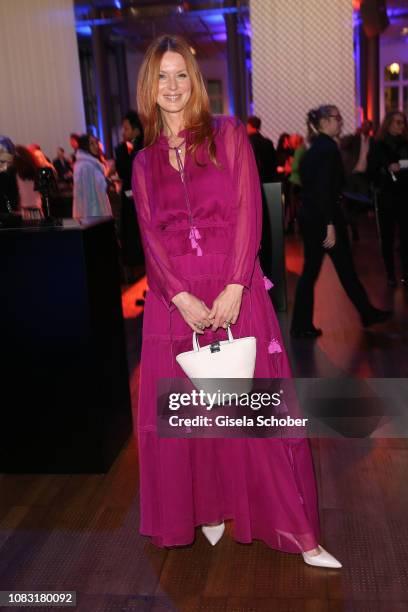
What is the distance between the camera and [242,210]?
1814mm

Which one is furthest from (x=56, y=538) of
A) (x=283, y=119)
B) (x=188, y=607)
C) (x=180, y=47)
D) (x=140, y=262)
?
(x=283, y=119)

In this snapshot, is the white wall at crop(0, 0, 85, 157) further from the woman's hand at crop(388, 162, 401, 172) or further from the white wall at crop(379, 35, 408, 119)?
the white wall at crop(379, 35, 408, 119)

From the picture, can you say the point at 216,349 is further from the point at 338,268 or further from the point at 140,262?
the point at 338,268

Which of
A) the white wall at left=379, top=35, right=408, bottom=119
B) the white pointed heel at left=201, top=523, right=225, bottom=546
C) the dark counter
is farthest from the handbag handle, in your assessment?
the white wall at left=379, top=35, right=408, bottom=119

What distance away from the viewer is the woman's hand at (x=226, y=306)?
1.79 meters

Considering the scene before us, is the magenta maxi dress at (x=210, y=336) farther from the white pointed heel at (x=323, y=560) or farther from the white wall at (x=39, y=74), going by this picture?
the white wall at (x=39, y=74)

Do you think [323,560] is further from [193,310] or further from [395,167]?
[395,167]

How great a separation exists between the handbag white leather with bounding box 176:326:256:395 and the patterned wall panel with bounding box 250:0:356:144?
308 inches

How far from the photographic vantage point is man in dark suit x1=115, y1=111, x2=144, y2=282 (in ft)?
7.40

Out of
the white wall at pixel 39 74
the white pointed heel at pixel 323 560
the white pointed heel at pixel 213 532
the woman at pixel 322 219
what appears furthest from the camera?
the white wall at pixel 39 74

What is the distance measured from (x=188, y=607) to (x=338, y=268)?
2799mm

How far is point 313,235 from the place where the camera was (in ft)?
13.4

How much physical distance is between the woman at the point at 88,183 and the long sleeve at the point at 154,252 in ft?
11.3

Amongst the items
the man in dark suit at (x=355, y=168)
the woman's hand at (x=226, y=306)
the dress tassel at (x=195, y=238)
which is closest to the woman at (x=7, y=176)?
the dress tassel at (x=195, y=238)
